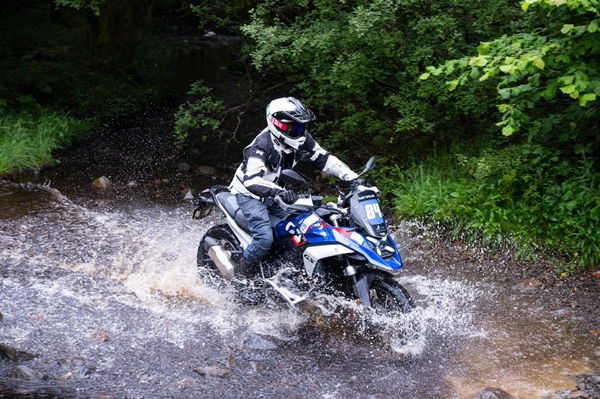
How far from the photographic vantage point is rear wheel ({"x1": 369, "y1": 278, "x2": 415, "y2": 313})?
5781 mm

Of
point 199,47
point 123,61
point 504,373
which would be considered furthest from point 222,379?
point 199,47

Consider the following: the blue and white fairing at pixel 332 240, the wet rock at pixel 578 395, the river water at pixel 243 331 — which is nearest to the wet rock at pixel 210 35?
the river water at pixel 243 331

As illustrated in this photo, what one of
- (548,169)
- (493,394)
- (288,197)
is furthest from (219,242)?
(548,169)

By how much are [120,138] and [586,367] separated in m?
10.2

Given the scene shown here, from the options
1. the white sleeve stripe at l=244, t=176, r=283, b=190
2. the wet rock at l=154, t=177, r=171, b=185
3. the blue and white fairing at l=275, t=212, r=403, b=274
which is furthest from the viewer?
the wet rock at l=154, t=177, r=171, b=185

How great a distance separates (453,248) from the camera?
832 cm

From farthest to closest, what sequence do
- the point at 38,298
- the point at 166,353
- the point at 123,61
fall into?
1. the point at 123,61
2. the point at 38,298
3. the point at 166,353

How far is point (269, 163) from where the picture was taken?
6613 mm

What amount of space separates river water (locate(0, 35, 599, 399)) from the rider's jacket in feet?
4.08

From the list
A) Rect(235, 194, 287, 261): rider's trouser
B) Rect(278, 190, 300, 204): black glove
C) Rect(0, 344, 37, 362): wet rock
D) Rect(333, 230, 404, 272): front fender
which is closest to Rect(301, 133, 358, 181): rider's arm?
Rect(235, 194, 287, 261): rider's trouser

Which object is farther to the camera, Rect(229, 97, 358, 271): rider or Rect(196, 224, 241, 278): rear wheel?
Rect(196, 224, 241, 278): rear wheel

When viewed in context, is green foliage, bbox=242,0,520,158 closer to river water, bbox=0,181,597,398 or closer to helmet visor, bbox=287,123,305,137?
helmet visor, bbox=287,123,305,137

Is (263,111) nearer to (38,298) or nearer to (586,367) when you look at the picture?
(38,298)

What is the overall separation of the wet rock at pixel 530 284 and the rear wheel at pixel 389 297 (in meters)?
2.04
